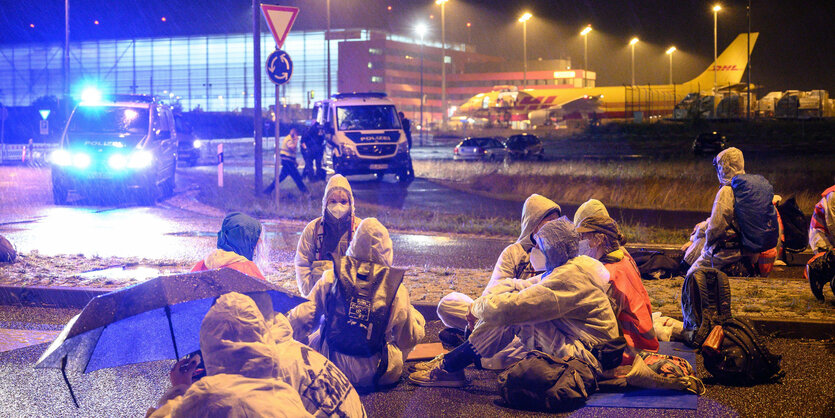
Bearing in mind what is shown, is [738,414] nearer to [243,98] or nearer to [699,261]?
[699,261]

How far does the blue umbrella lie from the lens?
113 inches

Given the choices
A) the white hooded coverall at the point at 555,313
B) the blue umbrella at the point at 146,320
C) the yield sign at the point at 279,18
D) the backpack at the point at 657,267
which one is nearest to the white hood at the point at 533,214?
the white hooded coverall at the point at 555,313

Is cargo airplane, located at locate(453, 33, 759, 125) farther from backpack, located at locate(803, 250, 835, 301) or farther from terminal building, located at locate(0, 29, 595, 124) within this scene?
backpack, located at locate(803, 250, 835, 301)

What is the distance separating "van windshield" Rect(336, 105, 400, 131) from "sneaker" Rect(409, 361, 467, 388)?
19.0m

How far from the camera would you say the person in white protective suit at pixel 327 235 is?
6078 mm

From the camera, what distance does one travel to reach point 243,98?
283 ft

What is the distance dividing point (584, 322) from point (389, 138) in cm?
1944

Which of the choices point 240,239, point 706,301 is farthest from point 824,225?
point 240,239

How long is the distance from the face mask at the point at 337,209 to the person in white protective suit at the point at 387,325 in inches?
49.0

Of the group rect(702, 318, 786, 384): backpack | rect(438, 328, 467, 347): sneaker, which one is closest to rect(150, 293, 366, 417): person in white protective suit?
rect(438, 328, 467, 347): sneaker

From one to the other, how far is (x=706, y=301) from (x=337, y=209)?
2869 mm

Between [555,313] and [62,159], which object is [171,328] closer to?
[555,313]

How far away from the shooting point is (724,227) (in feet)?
26.4

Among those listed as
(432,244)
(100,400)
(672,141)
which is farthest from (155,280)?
(672,141)
